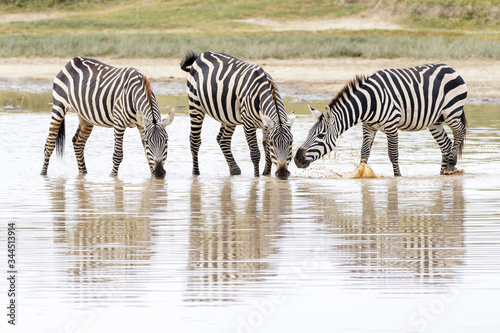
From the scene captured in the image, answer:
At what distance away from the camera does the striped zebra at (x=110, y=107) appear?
982 cm

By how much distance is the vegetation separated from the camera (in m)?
29.0

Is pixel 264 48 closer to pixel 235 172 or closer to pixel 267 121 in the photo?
pixel 235 172

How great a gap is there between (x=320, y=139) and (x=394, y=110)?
989 millimetres

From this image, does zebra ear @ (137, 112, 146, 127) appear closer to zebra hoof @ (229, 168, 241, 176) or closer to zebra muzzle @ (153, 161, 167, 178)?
zebra muzzle @ (153, 161, 167, 178)

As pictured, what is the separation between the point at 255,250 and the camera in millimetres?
6219

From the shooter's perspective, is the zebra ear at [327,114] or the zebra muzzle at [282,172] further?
the zebra ear at [327,114]

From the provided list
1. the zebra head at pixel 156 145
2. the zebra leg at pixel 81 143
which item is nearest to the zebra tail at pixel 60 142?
the zebra leg at pixel 81 143

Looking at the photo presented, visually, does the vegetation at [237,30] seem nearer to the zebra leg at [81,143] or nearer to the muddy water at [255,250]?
the zebra leg at [81,143]

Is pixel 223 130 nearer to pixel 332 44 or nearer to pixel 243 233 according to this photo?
pixel 243 233

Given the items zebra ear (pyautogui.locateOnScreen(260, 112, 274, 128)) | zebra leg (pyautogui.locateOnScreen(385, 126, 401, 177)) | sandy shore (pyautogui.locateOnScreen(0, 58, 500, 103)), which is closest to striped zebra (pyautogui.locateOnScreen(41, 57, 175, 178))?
zebra ear (pyautogui.locateOnScreen(260, 112, 274, 128))

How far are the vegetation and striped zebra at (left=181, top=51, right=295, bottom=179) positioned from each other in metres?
17.1

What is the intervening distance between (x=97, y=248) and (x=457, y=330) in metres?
2.77

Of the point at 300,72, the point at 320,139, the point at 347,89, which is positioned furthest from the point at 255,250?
the point at 300,72

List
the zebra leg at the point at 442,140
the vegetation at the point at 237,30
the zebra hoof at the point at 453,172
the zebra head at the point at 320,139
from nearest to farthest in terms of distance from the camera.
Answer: the zebra head at the point at 320,139, the zebra hoof at the point at 453,172, the zebra leg at the point at 442,140, the vegetation at the point at 237,30
